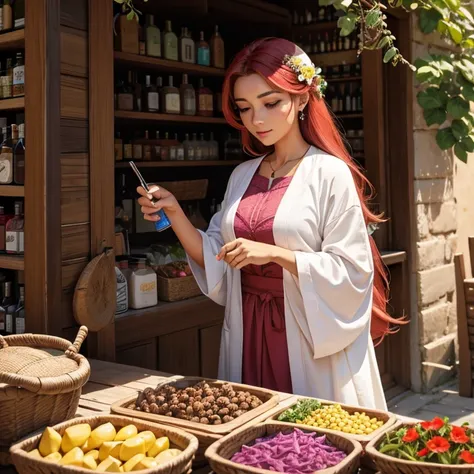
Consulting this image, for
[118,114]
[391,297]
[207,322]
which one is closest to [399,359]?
[391,297]

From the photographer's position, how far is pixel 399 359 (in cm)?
497

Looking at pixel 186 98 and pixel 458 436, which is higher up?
pixel 186 98

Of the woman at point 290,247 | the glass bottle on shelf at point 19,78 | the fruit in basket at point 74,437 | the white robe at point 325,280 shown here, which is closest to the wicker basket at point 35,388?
the fruit in basket at point 74,437

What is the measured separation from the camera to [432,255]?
5004 mm

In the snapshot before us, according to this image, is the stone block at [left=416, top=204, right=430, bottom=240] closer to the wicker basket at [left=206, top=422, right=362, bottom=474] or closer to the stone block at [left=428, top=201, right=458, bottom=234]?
the stone block at [left=428, top=201, right=458, bottom=234]

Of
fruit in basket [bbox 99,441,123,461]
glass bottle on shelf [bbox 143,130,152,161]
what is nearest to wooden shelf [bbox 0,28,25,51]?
glass bottle on shelf [bbox 143,130,152,161]

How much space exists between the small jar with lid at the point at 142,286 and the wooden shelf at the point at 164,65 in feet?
3.58

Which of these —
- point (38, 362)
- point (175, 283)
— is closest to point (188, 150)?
point (175, 283)

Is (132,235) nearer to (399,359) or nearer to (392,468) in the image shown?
(399,359)

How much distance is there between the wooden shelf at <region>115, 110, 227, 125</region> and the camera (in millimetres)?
3904

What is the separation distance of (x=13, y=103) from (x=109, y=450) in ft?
5.39

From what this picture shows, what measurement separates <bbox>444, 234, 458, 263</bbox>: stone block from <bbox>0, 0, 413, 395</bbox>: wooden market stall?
0.51m

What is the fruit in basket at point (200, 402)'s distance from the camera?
1923 mm

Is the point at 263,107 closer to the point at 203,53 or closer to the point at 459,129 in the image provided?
the point at 203,53
